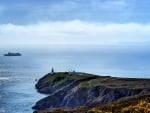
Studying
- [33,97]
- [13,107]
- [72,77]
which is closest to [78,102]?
[13,107]

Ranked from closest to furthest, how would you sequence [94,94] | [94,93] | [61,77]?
[94,94] < [94,93] < [61,77]

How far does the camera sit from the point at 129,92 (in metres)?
92.8

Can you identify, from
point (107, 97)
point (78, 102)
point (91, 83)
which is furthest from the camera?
point (91, 83)

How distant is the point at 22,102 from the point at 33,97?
12.7m

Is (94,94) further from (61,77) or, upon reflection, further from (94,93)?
(61,77)

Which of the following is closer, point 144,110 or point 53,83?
point 144,110

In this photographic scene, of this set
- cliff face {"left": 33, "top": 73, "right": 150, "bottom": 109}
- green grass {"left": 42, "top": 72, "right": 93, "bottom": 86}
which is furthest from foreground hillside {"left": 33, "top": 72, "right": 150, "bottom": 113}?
green grass {"left": 42, "top": 72, "right": 93, "bottom": 86}

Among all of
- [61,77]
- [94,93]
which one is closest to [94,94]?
[94,93]

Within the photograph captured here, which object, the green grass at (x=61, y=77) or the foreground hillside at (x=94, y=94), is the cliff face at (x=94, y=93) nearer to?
the foreground hillside at (x=94, y=94)

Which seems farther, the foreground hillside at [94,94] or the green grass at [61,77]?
the green grass at [61,77]

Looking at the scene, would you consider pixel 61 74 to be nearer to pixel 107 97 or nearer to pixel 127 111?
pixel 107 97

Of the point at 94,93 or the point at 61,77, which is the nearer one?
the point at 94,93

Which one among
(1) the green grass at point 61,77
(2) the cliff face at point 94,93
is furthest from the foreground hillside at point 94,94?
(1) the green grass at point 61,77

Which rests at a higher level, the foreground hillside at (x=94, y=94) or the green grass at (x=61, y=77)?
the green grass at (x=61, y=77)
